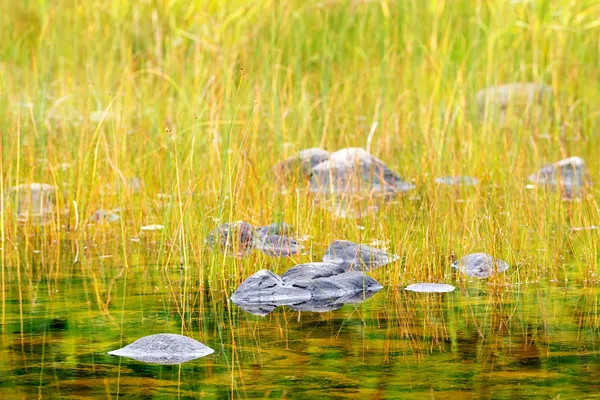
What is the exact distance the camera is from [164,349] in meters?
4.96

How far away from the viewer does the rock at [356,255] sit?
21.9 ft

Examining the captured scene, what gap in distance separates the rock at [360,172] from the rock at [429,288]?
232 centimetres

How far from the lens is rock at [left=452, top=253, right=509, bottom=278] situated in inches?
255

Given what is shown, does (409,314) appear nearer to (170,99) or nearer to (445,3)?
(170,99)

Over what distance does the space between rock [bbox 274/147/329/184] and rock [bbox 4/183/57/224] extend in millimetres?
1535

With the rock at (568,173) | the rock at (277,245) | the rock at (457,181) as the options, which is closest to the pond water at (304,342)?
the rock at (277,245)

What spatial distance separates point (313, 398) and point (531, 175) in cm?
528

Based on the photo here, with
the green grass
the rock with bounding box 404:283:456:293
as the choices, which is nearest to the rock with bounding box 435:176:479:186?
the green grass

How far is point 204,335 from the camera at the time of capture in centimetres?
532

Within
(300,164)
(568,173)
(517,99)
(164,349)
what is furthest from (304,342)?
(517,99)

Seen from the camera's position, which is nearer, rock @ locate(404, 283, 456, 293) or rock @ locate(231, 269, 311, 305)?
rock @ locate(231, 269, 311, 305)

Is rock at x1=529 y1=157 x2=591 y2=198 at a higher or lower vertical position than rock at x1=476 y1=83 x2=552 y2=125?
lower

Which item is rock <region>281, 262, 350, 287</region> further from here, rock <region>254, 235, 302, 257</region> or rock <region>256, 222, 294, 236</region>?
rock <region>256, 222, 294, 236</region>

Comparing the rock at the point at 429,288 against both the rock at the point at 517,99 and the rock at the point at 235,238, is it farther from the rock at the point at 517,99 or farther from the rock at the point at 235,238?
the rock at the point at 517,99
